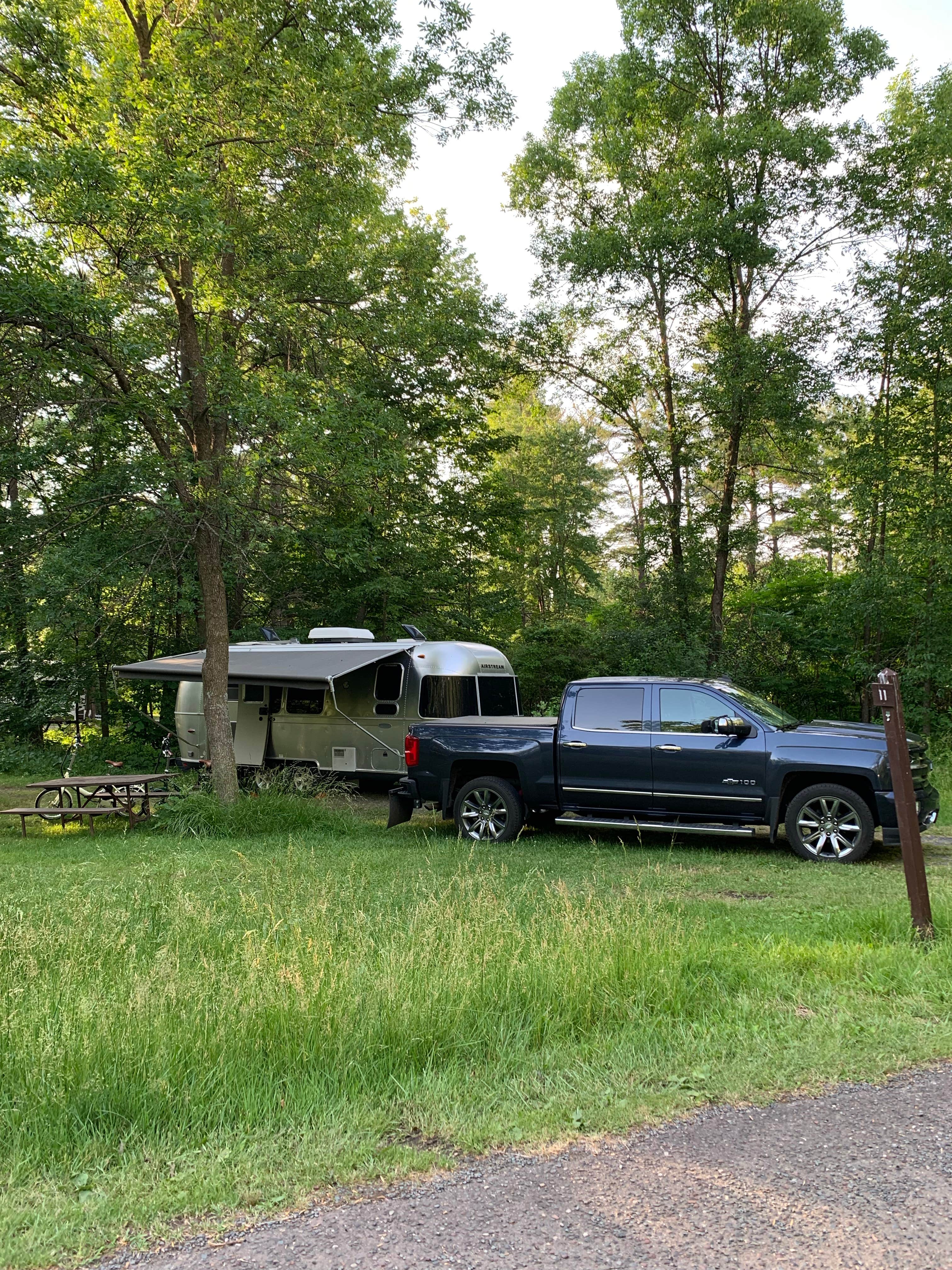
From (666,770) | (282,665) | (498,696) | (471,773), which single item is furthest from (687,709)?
(282,665)

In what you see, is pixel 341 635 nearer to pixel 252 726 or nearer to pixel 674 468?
pixel 252 726

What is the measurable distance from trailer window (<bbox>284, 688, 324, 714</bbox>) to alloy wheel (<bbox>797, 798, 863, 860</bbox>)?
320 inches

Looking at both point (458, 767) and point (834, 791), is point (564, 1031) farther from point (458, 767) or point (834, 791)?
point (458, 767)

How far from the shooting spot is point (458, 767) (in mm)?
10328

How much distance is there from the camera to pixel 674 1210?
2725 millimetres

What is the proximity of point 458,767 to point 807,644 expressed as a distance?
34.8 ft

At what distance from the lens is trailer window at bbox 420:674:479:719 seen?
43.6 ft

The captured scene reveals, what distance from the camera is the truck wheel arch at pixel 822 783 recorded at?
332 inches

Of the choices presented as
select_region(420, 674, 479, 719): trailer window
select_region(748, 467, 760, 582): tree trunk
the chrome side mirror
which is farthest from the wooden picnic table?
select_region(748, 467, 760, 582): tree trunk

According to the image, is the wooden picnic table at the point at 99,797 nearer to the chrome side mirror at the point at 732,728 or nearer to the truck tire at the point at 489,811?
the truck tire at the point at 489,811

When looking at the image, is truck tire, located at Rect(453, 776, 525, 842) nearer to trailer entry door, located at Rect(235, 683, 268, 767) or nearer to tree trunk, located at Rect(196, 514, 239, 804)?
tree trunk, located at Rect(196, 514, 239, 804)

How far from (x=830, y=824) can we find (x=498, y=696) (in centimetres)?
676

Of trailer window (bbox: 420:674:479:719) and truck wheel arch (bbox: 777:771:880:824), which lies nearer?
truck wheel arch (bbox: 777:771:880:824)

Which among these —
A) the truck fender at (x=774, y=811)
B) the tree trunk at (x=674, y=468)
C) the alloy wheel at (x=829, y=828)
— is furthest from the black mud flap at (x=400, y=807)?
the tree trunk at (x=674, y=468)
